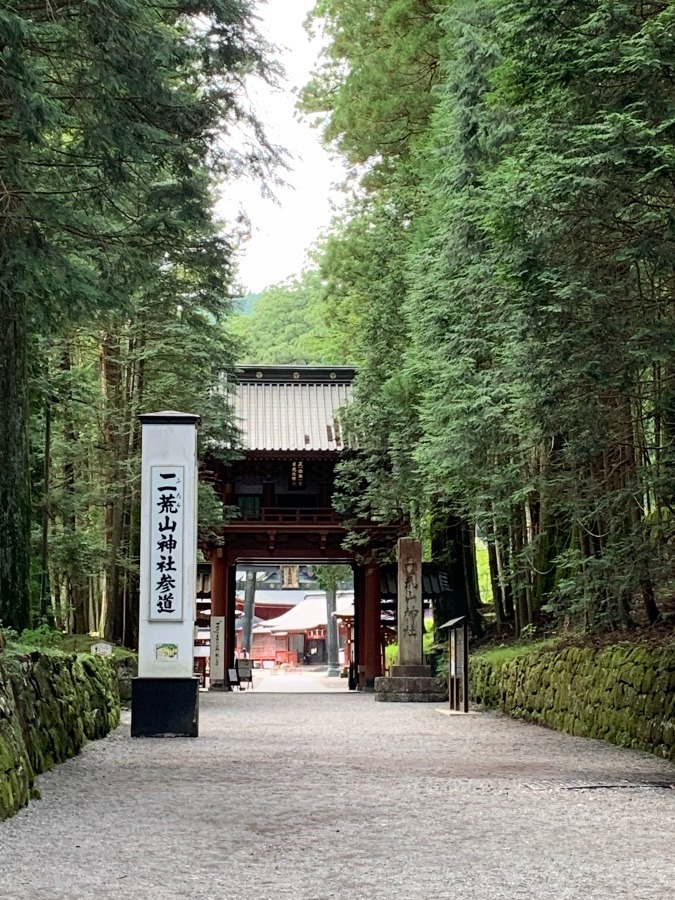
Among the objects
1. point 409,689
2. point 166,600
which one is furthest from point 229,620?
point 166,600

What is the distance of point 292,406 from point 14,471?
15939 mm

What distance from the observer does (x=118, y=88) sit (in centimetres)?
781

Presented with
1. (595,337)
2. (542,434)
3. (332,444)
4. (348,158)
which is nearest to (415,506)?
(332,444)

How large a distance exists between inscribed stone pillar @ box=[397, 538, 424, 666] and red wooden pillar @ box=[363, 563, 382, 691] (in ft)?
14.5

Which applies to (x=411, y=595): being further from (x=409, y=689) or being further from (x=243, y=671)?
(x=243, y=671)

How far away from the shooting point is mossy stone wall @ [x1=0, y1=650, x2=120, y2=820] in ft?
19.5

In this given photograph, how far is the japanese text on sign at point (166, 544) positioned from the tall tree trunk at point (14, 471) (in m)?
1.14

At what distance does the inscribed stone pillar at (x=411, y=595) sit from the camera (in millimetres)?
19766

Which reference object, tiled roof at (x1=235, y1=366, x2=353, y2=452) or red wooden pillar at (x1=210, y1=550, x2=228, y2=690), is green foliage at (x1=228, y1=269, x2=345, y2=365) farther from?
red wooden pillar at (x1=210, y1=550, x2=228, y2=690)

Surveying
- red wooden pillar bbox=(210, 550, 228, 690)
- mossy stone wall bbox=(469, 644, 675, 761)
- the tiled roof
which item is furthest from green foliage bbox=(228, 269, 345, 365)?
mossy stone wall bbox=(469, 644, 675, 761)

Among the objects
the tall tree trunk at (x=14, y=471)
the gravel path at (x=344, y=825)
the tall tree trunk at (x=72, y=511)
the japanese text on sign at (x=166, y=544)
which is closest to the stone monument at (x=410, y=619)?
the tall tree trunk at (x=72, y=511)

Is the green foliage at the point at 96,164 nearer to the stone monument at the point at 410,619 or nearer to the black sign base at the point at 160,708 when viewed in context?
the black sign base at the point at 160,708

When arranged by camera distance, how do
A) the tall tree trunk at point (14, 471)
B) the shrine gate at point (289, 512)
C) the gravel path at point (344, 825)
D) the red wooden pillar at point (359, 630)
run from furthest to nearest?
the red wooden pillar at point (359, 630) < the shrine gate at point (289, 512) < the tall tree trunk at point (14, 471) < the gravel path at point (344, 825)

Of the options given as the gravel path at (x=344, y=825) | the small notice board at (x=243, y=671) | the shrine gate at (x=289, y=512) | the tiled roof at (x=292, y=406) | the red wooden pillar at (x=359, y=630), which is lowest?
the gravel path at (x=344, y=825)
